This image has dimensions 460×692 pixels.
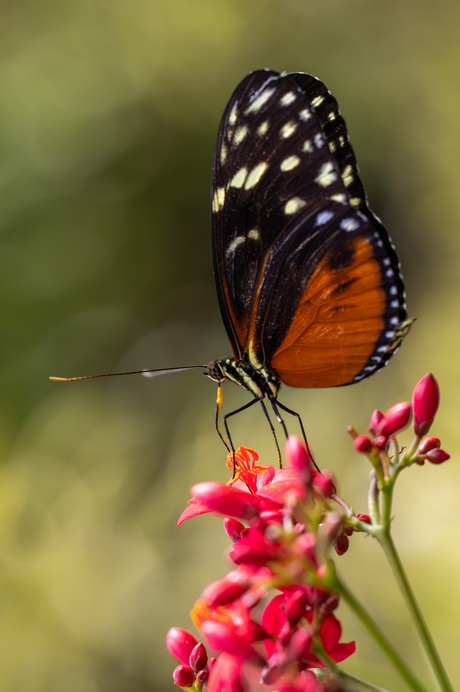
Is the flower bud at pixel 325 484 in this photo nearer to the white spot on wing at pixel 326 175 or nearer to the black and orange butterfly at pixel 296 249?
the black and orange butterfly at pixel 296 249

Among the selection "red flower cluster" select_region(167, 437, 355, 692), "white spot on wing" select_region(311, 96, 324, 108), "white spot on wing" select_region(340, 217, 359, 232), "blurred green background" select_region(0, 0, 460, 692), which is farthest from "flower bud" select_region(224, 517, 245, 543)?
"blurred green background" select_region(0, 0, 460, 692)

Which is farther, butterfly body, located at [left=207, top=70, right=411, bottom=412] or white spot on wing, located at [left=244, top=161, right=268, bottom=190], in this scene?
white spot on wing, located at [left=244, top=161, right=268, bottom=190]

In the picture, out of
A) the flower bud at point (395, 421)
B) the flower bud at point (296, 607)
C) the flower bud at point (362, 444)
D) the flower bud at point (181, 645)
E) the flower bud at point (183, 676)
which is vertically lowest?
the flower bud at point (183, 676)

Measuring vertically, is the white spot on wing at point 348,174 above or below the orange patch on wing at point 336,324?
above

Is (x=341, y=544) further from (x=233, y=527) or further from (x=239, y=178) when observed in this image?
(x=239, y=178)

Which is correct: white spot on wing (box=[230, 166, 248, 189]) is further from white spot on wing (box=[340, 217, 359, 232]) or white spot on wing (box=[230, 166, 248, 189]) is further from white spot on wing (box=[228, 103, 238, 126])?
white spot on wing (box=[340, 217, 359, 232])

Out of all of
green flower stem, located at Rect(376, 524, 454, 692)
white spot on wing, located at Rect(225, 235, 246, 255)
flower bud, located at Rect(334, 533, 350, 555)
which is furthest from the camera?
white spot on wing, located at Rect(225, 235, 246, 255)

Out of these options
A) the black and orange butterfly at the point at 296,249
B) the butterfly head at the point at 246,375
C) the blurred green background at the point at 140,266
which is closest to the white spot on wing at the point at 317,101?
the black and orange butterfly at the point at 296,249

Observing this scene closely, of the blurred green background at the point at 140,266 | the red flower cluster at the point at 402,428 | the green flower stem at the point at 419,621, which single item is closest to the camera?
the green flower stem at the point at 419,621
